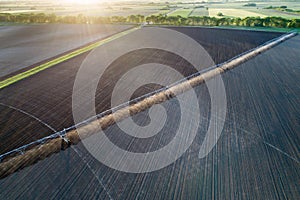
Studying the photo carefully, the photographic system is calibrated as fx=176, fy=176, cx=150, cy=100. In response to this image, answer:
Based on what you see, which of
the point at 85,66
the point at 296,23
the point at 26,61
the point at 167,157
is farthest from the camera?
the point at 296,23

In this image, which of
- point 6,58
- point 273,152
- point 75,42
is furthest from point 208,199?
point 75,42

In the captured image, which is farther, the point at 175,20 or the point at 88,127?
the point at 175,20

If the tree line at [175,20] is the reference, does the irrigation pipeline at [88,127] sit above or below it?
A: below

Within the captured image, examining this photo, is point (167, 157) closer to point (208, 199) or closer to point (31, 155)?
point (208, 199)

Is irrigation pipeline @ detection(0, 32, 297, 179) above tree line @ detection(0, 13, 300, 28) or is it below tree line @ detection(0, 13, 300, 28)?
below

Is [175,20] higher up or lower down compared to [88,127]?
higher up

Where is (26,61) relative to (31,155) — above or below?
above

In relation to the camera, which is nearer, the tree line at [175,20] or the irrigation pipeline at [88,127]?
the irrigation pipeline at [88,127]

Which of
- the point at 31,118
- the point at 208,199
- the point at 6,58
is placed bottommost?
the point at 208,199
